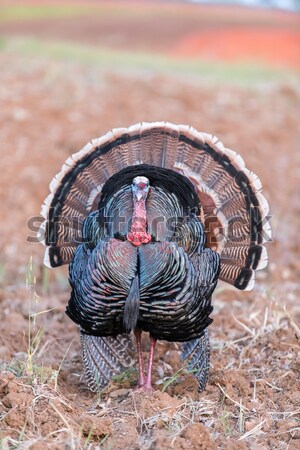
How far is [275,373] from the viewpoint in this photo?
4.60m

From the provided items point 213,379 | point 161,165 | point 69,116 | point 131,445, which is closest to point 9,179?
point 69,116

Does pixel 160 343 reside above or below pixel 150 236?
below

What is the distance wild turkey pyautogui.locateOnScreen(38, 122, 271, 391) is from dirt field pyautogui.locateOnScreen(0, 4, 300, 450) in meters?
0.29

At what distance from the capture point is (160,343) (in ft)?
17.1

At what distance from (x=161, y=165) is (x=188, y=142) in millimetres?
223

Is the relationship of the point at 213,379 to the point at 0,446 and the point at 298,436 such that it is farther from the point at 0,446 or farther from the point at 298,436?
the point at 0,446

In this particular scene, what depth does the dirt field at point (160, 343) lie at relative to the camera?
384 cm

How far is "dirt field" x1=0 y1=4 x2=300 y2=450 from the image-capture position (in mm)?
3842

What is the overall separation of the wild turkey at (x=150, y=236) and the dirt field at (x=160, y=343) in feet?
0.95

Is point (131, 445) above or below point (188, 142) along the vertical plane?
below

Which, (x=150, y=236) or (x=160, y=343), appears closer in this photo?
(x=150, y=236)

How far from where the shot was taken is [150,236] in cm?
398

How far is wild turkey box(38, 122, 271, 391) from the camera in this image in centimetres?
394

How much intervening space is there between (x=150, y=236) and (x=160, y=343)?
1453mm
